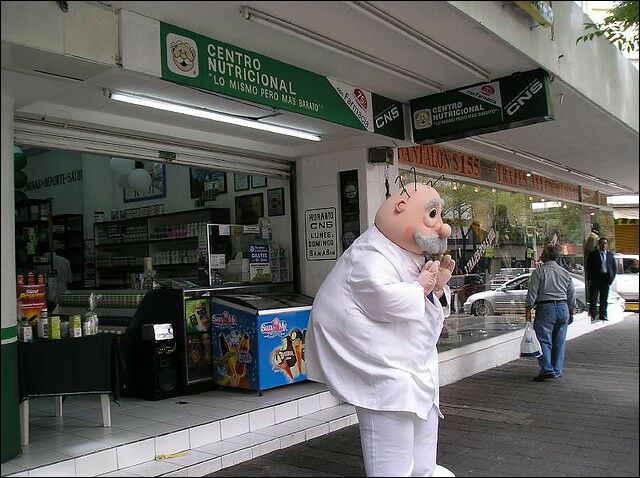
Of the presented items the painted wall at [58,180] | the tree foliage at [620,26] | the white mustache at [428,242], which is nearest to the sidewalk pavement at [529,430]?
the white mustache at [428,242]

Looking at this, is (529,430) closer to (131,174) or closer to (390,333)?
(390,333)

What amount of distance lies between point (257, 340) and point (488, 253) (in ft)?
14.8

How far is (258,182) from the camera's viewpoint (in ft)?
25.1

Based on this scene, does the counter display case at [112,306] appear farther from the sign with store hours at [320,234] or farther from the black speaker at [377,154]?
the black speaker at [377,154]

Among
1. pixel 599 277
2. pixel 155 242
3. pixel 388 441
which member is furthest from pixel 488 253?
pixel 388 441

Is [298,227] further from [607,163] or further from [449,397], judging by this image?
[607,163]

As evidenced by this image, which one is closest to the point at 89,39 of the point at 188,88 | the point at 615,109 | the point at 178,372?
the point at 188,88

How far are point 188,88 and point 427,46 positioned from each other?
1769 mm

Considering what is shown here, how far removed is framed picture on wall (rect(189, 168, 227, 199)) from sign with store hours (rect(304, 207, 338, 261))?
5.49ft

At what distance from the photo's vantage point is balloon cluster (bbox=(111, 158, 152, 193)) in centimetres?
830

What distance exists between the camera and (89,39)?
3742 millimetres

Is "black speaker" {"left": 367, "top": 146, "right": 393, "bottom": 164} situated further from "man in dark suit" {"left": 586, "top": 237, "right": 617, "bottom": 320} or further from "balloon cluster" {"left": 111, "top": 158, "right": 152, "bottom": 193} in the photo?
"man in dark suit" {"left": 586, "top": 237, "right": 617, "bottom": 320}

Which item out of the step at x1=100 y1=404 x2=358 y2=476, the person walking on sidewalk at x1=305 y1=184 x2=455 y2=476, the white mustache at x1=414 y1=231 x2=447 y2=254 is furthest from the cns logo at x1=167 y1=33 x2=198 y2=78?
the step at x1=100 y1=404 x2=358 y2=476

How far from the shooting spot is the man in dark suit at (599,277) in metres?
10.7
